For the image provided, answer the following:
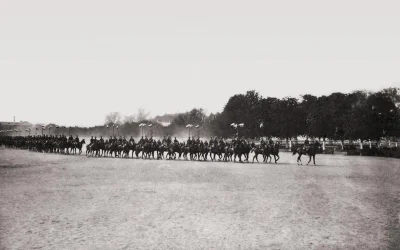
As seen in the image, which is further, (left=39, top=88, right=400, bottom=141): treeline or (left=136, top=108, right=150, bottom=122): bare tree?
(left=136, top=108, right=150, bottom=122): bare tree

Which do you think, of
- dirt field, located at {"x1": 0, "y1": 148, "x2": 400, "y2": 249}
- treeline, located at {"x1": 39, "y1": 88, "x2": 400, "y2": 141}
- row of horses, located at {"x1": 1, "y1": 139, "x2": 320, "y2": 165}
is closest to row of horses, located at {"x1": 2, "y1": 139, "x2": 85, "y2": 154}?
row of horses, located at {"x1": 1, "y1": 139, "x2": 320, "y2": 165}

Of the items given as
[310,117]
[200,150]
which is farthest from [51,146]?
[310,117]

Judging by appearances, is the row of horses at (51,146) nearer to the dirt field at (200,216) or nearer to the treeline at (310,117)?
the treeline at (310,117)

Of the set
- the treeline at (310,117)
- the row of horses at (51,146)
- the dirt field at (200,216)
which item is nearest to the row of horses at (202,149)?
the row of horses at (51,146)

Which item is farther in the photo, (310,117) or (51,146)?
(310,117)

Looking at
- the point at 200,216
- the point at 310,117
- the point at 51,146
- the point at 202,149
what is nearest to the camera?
the point at 200,216

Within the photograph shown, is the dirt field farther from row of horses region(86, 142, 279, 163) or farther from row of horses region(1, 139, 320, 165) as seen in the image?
row of horses region(86, 142, 279, 163)

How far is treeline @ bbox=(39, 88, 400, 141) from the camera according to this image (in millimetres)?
57000

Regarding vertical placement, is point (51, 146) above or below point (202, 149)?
below

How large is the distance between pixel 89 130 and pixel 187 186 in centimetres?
13435

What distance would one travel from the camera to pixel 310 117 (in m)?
72.0

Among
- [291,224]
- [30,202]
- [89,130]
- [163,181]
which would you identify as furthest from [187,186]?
[89,130]

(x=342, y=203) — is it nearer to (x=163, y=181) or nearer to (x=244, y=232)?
(x=244, y=232)

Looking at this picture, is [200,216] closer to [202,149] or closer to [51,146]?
[202,149]
